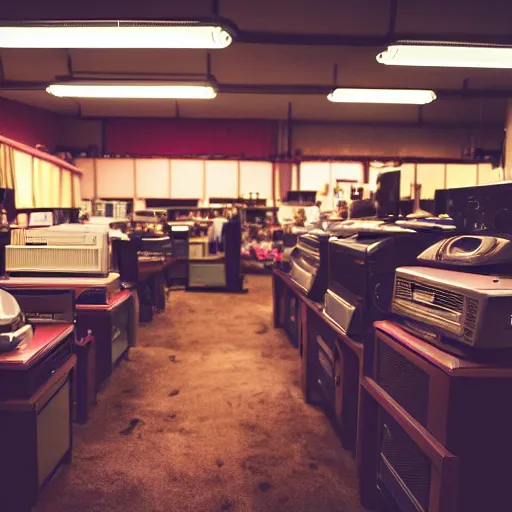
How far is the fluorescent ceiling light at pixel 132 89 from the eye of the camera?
548 centimetres

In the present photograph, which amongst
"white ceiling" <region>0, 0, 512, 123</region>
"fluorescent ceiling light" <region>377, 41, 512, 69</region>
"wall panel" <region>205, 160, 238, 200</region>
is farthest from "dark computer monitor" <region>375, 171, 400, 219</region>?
"wall panel" <region>205, 160, 238, 200</region>

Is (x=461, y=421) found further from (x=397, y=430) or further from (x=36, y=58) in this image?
(x=36, y=58)

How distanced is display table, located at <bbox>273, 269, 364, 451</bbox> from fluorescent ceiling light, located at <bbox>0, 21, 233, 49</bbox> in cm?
208

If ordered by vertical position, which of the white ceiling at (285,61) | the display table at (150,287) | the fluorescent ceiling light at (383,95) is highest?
the white ceiling at (285,61)

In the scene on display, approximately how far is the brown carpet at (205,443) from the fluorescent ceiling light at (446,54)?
280 centimetres

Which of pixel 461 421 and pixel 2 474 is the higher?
pixel 461 421

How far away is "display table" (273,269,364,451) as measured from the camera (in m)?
2.48

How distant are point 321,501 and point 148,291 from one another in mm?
3843

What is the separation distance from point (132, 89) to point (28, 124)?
4064 millimetres

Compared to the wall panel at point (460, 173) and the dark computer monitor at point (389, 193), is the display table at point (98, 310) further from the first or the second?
the wall panel at point (460, 173)

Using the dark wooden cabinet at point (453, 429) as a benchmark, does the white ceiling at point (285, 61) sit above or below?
above

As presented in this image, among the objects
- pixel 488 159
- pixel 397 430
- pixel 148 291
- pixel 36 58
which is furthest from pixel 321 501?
pixel 488 159

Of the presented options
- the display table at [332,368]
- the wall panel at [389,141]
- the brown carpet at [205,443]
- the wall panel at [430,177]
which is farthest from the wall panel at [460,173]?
the display table at [332,368]

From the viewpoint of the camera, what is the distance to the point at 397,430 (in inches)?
73.5
